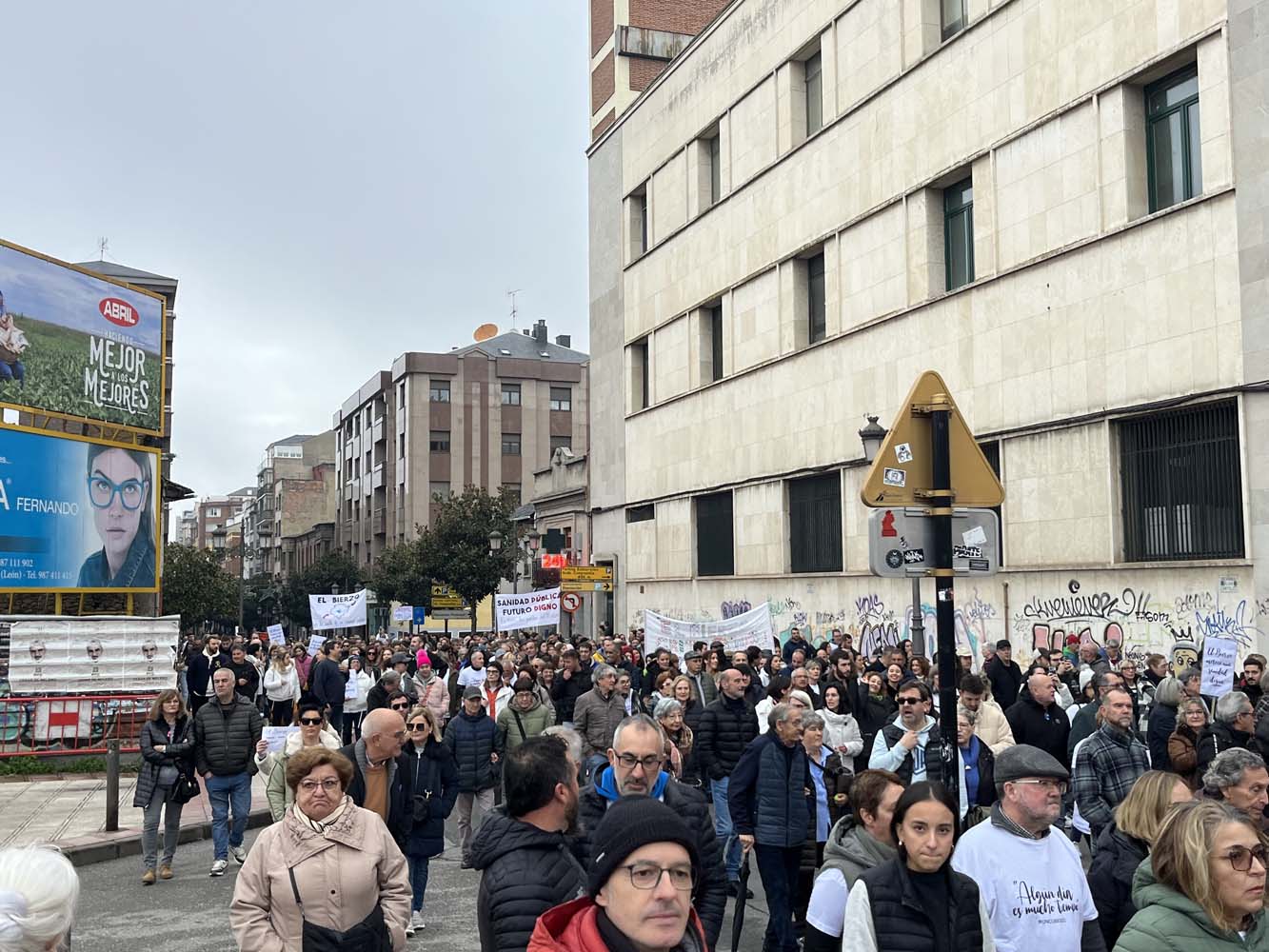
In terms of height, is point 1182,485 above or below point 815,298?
below

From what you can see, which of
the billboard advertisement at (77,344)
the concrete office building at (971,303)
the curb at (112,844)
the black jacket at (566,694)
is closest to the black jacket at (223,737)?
the curb at (112,844)

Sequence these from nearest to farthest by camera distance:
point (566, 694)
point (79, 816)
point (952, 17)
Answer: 1. point (79, 816)
2. point (566, 694)
3. point (952, 17)

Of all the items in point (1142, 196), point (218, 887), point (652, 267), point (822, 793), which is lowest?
point (218, 887)

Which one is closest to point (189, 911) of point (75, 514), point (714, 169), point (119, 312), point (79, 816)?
point (79, 816)

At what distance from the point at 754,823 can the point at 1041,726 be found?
11.2ft

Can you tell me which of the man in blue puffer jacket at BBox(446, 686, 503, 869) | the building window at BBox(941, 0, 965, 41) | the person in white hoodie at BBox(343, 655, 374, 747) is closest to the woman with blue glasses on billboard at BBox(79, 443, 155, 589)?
the person in white hoodie at BBox(343, 655, 374, 747)

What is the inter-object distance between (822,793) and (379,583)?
6155 centimetres

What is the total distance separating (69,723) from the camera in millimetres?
20000

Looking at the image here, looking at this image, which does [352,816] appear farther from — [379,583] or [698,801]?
[379,583]

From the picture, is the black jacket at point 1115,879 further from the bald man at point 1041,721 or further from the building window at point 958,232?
the building window at point 958,232

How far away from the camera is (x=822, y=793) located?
8.57 metres

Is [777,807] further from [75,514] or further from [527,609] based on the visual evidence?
[527,609]

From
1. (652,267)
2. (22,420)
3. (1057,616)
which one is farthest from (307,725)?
(652,267)

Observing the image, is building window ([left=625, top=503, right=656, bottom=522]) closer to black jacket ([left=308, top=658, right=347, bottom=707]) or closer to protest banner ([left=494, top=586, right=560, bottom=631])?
protest banner ([left=494, top=586, right=560, bottom=631])
